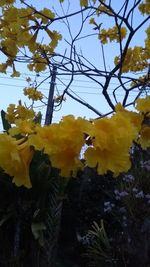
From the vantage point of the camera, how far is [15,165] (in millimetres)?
987

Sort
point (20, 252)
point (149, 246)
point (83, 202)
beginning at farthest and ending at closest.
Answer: point (83, 202) → point (20, 252) → point (149, 246)

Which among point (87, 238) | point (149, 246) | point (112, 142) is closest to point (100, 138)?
point (112, 142)

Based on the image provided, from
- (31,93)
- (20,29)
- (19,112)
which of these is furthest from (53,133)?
(31,93)

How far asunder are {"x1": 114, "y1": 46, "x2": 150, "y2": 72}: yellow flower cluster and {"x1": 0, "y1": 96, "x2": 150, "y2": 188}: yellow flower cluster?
6.75 feet

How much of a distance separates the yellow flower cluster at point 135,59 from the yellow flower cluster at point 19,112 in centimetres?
74

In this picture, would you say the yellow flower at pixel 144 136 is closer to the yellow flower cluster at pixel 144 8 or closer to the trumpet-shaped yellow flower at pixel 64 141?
the trumpet-shaped yellow flower at pixel 64 141

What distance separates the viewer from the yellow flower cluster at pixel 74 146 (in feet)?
3.05

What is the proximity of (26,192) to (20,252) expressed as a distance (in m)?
0.63

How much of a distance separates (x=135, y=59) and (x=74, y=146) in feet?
7.37

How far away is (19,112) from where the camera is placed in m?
3.48

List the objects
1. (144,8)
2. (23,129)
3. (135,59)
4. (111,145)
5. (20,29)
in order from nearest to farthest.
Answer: (111,145) < (23,129) < (20,29) < (144,8) < (135,59)

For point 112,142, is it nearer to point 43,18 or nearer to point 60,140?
point 60,140

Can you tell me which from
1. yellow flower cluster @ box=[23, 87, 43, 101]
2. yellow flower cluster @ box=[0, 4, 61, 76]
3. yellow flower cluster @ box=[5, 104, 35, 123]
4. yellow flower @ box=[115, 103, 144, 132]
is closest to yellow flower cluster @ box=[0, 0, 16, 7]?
yellow flower cluster @ box=[0, 4, 61, 76]

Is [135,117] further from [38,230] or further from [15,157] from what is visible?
[38,230]
